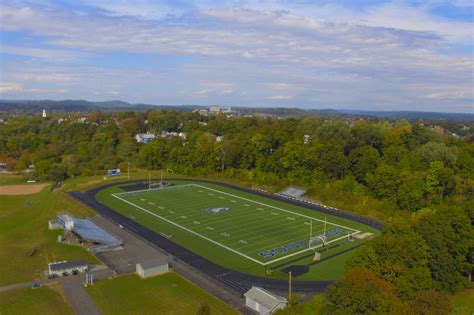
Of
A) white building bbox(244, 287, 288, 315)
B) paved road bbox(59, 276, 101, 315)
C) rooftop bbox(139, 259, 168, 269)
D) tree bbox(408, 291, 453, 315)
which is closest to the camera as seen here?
tree bbox(408, 291, 453, 315)

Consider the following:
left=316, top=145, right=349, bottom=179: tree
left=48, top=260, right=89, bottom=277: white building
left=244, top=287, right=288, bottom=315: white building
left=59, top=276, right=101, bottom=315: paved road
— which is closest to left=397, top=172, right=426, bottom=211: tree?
left=316, top=145, right=349, bottom=179: tree

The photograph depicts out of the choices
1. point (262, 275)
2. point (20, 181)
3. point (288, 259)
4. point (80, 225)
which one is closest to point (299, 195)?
point (288, 259)

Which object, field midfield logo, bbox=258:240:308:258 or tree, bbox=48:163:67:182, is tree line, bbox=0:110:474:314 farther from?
field midfield logo, bbox=258:240:308:258

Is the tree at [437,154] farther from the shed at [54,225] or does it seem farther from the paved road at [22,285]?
the paved road at [22,285]

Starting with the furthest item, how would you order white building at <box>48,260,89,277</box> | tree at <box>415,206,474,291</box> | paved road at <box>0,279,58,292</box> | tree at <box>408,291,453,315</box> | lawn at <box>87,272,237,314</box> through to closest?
white building at <box>48,260,89,277</box> < tree at <box>415,206,474,291</box> < paved road at <box>0,279,58,292</box> < lawn at <box>87,272,237,314</box> < tree at <box>408,291,453,315</box>

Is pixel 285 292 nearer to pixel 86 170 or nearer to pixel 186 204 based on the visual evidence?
pixel 186 204

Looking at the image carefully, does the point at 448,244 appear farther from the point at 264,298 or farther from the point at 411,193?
the point at 411,193
